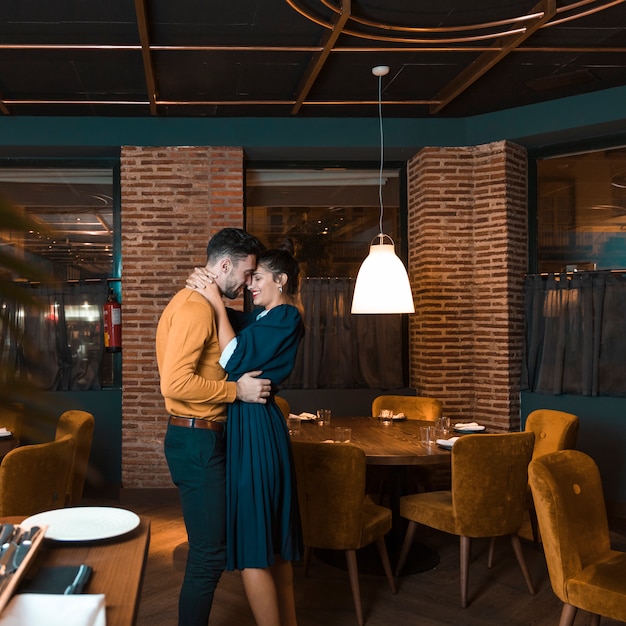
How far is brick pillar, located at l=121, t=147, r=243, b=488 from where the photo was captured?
19.5 feet

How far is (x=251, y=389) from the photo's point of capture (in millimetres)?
2482

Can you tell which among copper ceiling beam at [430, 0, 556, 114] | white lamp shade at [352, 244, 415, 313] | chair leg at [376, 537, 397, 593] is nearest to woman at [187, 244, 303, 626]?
chair leg at [376, 537, 397, 593]

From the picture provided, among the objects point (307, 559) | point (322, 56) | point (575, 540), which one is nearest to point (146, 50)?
point (322, 56)

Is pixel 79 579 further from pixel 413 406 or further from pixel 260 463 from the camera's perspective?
pixel 413 406

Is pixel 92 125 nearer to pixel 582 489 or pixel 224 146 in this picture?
pixel 224 146

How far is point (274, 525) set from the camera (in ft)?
8.45

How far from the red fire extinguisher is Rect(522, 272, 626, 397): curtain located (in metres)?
3.48

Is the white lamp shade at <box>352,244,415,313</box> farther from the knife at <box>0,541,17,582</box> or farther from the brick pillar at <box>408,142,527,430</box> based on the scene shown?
the knife at <box>0,541,17,582</box>

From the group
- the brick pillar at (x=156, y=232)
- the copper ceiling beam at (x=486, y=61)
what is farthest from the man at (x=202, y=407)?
the brick pillar at (x=156, y=232)

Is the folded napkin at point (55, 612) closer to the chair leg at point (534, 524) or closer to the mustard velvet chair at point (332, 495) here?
the mustard velvet chair at point (332, 495)

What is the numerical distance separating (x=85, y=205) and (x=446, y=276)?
3.34 m

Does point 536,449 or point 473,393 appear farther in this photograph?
point 473,393

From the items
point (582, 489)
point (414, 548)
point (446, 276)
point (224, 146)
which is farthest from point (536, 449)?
point (224, 146)

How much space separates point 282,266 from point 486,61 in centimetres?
275
